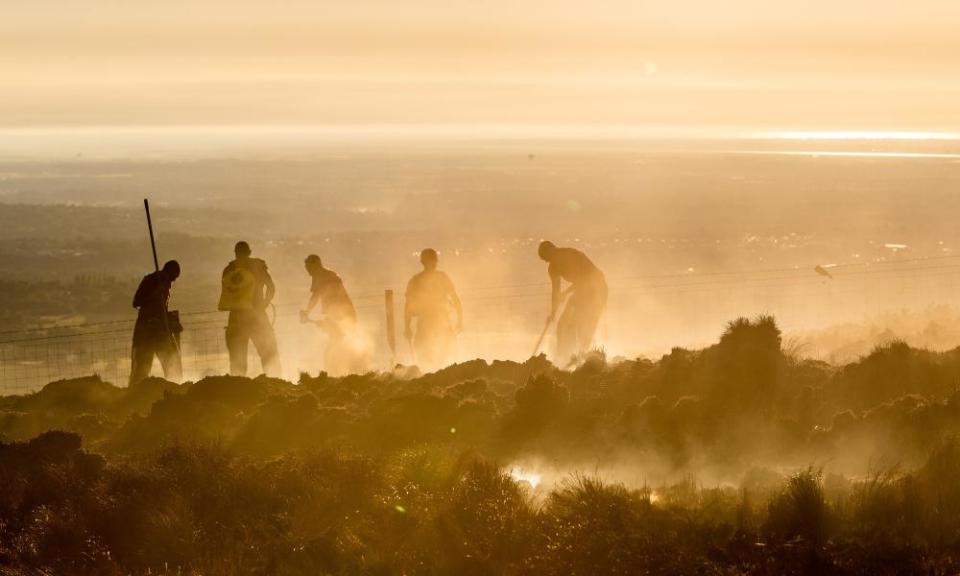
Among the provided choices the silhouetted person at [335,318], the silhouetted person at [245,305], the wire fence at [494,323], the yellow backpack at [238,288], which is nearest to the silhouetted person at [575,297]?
the silhouetted person at [335,318]

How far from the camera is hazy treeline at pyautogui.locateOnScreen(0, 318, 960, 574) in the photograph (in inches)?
325

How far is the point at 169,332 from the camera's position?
1602 centimetres

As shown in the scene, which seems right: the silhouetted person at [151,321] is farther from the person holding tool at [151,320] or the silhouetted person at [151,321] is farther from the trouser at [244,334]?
the trouser at [244,334]

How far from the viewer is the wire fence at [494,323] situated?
3697cm

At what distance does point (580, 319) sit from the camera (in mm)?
16484

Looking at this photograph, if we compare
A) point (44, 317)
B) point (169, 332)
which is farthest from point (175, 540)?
point (44, 317)

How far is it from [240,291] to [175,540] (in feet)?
22.6

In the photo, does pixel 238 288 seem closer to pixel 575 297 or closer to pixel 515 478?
pixel 575 297

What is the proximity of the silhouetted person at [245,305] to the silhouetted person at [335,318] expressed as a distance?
0.58 m

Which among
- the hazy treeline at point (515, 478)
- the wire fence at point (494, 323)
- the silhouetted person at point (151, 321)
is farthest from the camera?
the wire fence at point (494, 323)

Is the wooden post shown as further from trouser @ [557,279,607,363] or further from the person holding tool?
the person holding tool

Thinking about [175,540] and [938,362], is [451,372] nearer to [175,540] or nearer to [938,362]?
[938,362]

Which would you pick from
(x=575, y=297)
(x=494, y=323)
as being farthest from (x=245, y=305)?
(x=494, y=323)

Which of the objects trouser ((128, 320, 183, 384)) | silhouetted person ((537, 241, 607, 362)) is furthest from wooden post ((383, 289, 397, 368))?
trouser ((128, 320, 183, 384))
